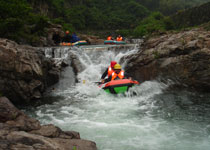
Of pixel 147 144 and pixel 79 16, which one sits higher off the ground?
pixel 79 16

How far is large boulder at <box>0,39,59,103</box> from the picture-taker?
638 centimetres

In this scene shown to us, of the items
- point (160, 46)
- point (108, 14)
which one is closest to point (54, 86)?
point (160, 46)

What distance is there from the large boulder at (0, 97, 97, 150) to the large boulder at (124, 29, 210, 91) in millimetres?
5863

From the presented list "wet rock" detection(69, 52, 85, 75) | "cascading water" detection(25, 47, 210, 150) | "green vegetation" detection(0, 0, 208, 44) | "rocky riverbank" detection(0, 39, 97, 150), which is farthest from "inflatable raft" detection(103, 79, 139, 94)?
"green vegetation" detection(0, 0, 208, 44)

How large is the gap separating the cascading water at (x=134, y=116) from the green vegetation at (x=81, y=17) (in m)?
5.91

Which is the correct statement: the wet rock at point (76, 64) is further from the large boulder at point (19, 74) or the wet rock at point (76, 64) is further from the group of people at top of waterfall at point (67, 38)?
the group of people at top of waterfall at point (67, 38)

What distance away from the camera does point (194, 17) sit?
75.8 feet

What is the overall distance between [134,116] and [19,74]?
436 cm

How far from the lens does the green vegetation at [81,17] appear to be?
430 inches

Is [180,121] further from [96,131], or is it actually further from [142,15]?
[142,15]

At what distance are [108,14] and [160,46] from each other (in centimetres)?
5863

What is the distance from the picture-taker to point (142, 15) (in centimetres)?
6450

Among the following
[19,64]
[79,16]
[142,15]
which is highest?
[142,15]

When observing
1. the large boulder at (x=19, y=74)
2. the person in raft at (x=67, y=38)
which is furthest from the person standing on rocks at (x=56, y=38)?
the large boulder at (x=19, y=74)
